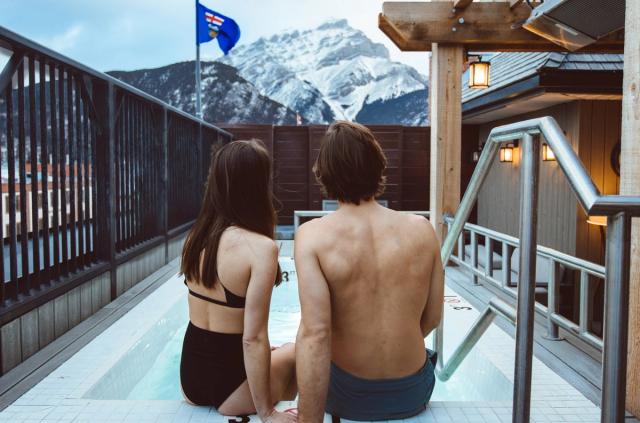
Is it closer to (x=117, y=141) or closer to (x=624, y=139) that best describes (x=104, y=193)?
(x=117, y=141)

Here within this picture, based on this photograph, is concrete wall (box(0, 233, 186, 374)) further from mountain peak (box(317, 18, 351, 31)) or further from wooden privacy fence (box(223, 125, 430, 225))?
mountain peak (box(317, 18, 351, 31))

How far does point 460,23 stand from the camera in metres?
5.73

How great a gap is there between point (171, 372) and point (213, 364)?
64.0 inches

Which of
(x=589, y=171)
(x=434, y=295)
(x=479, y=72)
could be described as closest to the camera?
(x=434, y=295)

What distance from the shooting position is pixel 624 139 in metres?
2.30

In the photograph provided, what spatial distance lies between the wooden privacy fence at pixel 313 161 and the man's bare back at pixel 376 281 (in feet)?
30.7

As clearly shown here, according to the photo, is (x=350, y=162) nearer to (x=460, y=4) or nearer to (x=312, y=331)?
(x=312, y=331)

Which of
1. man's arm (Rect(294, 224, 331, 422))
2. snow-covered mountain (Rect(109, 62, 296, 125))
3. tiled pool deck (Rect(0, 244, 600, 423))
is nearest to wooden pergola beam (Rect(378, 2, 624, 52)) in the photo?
tiled pool deck (Rect(0, 244, 600, 423))

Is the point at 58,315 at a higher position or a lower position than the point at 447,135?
lower

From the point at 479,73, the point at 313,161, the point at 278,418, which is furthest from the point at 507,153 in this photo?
the point at 278,418

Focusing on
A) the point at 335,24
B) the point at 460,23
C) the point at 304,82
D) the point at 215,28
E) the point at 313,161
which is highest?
the point at 335,24

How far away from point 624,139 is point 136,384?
2.69 metres

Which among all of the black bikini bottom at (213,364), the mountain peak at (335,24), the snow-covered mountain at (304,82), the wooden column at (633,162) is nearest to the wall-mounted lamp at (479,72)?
the wooden column at (633,162)

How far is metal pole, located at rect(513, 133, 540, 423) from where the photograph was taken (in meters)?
1.34
